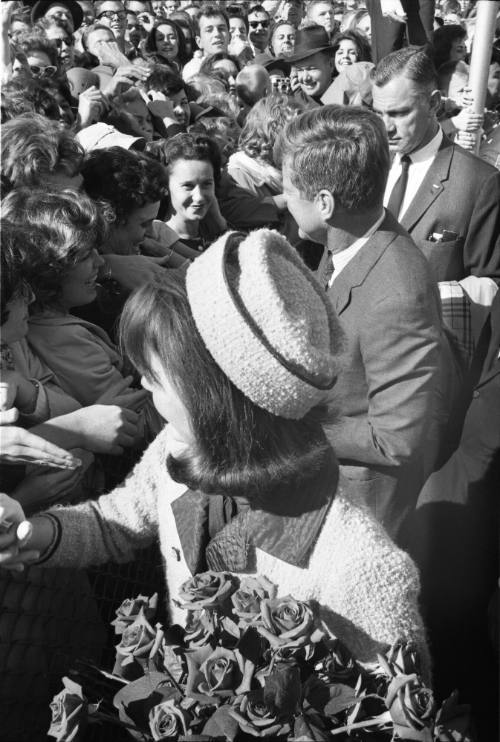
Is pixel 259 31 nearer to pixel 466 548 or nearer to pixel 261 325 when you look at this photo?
pixel 466 548

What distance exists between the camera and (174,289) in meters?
1.57

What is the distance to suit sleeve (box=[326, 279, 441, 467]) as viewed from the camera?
2275 millimetres

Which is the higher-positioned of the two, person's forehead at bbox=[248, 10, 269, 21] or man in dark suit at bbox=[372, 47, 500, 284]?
man in dark suit at bbox=[372, 47, 500, 284]

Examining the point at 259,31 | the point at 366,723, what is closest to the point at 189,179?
the point at 366,723

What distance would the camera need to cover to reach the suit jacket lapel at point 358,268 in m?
2.42

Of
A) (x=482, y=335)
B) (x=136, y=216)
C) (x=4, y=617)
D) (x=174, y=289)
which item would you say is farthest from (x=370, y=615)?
(x=136, y=216)

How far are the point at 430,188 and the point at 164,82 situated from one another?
113 inches

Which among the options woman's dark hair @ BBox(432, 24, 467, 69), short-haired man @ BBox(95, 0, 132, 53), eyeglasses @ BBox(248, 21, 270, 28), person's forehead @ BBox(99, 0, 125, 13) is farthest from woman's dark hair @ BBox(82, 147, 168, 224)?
eyeglasses @ BBox(248, 21, 270, 28)

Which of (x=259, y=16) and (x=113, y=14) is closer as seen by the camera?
(x=113, y=14)

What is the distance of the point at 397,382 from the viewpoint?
2293mm

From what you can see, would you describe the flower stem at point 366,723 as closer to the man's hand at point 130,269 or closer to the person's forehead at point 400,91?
the man's hand at point 130,269

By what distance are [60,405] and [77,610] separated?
50 centimetres

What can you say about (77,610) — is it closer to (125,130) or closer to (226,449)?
(226,449)

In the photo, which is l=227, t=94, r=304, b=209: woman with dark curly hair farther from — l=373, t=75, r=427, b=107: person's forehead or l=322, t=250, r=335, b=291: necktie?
l=322, t=250, r=335, b=291: necktie
